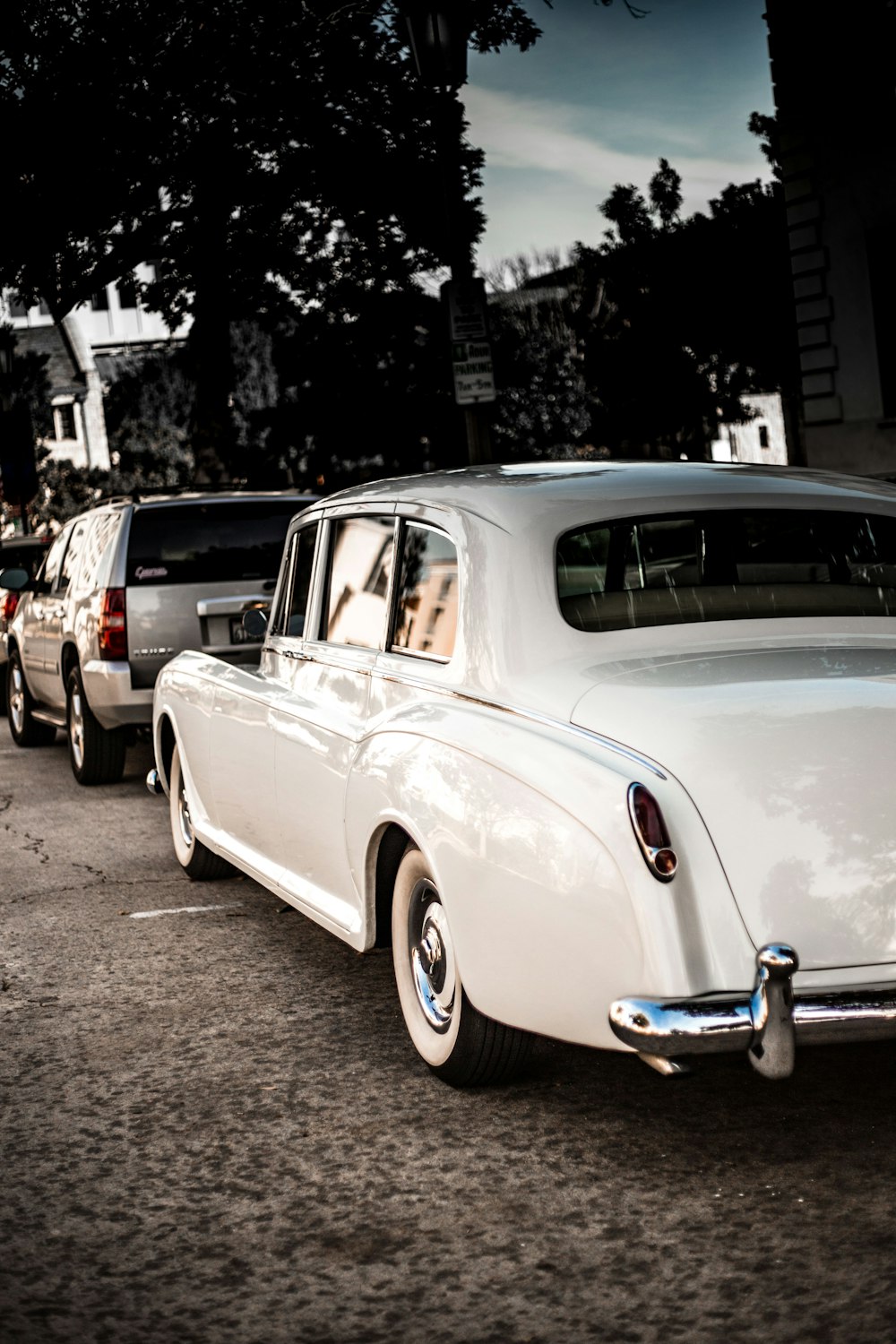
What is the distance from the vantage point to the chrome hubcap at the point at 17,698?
13500 millimetres

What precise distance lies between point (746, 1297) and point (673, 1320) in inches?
6.5

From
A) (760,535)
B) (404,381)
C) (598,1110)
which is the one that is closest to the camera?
(598,1110)

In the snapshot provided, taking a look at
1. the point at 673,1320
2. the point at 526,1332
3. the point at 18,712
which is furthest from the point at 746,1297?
the point at 18,712

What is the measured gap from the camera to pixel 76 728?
442 inches

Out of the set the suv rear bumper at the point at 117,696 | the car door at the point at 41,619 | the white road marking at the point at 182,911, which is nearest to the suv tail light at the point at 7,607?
the car door at the point at 41,619

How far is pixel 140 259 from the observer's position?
2467 centimetres

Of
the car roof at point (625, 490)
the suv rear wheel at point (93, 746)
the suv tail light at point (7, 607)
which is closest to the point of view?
the car roof at point (625, 490)

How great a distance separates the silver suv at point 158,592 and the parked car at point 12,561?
16.7 ft

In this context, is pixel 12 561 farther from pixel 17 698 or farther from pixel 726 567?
pixel 726 567

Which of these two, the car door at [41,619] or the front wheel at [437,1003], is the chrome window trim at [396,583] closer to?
the front wheel at [437,1003]

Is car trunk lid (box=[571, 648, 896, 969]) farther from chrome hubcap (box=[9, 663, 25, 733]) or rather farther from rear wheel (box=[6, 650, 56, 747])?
chrome hubcap (box=[9, 663, 25, 733])

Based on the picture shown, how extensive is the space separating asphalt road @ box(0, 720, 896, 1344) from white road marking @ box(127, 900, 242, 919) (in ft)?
3.33

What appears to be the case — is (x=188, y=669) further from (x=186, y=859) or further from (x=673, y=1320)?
(x=673, y=1320)

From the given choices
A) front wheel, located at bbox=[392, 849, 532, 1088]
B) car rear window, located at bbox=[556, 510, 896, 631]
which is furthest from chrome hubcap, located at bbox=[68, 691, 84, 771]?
car rear window, located at bbox=[556, 510, 896, 631]
